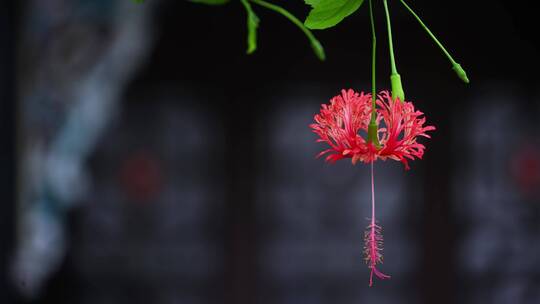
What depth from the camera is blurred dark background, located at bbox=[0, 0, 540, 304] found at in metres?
2.81

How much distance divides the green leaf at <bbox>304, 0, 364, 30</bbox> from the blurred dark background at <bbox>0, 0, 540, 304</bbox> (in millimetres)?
2297

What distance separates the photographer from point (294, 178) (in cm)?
285

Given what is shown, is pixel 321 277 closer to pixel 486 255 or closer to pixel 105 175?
pixel 486 255

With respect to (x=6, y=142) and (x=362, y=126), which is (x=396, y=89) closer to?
(x=362, y=126)

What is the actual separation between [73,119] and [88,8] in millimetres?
352

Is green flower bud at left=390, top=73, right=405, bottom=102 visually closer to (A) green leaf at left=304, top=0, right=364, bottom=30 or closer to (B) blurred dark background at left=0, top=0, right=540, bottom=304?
(A) green leaf at left=304, top=0, right=364, bottom=30

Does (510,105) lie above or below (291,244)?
above

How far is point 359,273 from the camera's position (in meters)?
2.85

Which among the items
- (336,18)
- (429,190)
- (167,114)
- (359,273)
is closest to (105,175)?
(167,114)

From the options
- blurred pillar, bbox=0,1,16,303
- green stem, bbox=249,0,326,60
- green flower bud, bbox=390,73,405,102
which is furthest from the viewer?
blurred pillar, bbox=0,1,16,303

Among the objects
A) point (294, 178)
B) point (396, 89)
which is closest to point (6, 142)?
point (294, 178)

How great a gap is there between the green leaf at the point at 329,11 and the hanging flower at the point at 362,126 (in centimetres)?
5

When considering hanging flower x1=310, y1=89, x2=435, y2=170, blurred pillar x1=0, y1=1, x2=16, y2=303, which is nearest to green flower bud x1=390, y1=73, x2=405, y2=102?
hanging flower x1=310, y1=89, x2=435, y2=170

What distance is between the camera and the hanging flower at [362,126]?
514 mm
